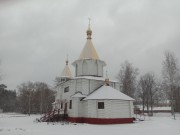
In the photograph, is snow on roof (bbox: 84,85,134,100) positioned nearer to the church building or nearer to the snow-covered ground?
the church building

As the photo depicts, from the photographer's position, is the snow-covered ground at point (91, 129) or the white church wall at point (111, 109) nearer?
the snow-covered ground at point (91, 129)

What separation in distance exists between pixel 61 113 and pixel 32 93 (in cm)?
4242

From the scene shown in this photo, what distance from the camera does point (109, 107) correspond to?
25.0 m

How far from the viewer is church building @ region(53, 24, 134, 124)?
993 inches

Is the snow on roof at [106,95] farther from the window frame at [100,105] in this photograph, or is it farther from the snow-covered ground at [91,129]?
the snow-covered ground at [91,129]

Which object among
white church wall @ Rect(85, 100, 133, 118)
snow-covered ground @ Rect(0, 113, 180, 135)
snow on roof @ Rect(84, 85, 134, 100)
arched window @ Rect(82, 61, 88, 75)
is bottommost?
snow-covered ground @ Rect(0, 113, 180, 135)

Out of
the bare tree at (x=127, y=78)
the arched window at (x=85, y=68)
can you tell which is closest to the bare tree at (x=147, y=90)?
the bare tree at (x=127, y=78)

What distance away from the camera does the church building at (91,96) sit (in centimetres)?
2523

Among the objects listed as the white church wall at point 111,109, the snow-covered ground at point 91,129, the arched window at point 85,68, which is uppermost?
the arched window at point 85,68

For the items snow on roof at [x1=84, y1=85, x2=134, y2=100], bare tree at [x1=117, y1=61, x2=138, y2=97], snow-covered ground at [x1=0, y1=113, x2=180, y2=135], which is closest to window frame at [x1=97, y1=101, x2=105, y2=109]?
snow on roof at [x1=84, y1=85, x2=134, y2=100]

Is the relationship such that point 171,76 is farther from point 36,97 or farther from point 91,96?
point 36,97

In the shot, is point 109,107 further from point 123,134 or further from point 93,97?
point 123,134

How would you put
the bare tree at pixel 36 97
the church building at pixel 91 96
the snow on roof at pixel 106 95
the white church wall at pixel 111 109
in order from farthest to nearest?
the bare tree at pixel 36 97, the snow on roof at pixel 106 95, the church building at pixel 91 96, the white church wall at pixel 111 109

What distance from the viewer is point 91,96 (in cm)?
→ 2639
